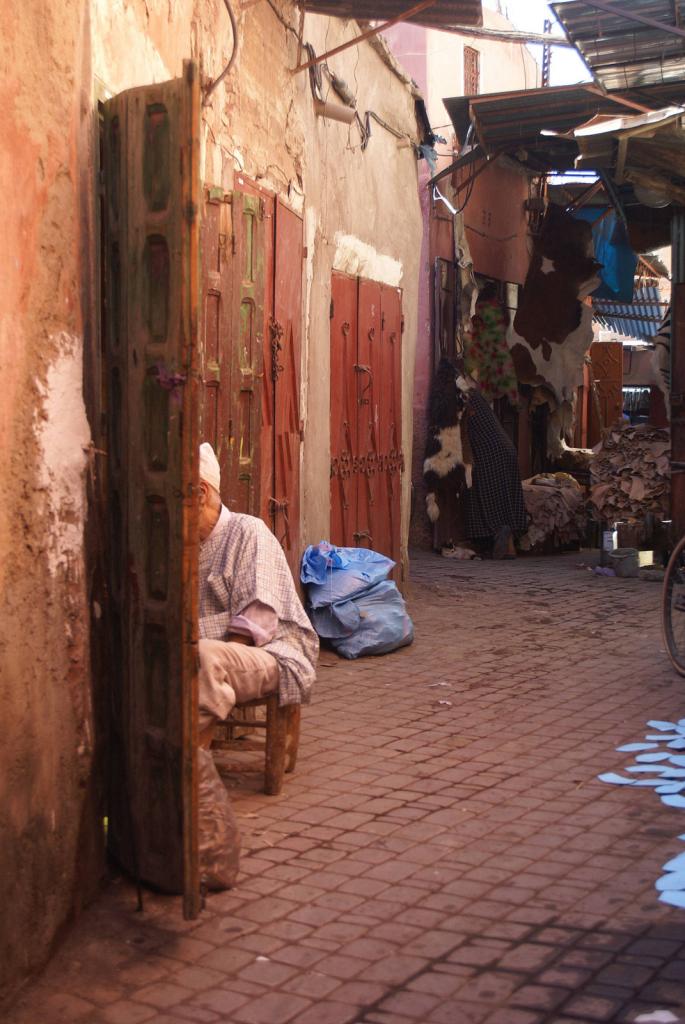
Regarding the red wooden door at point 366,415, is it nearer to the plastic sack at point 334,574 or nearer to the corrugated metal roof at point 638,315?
the plastic sack at point 334,574

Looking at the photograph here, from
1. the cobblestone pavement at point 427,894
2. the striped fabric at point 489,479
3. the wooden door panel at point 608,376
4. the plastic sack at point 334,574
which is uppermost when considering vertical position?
the wooden door panel at point 608,376

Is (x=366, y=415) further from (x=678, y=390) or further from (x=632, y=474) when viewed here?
(x=632, y=474)

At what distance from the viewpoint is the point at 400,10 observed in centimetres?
714

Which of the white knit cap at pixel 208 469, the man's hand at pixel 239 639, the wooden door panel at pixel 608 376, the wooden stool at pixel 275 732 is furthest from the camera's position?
the wooden door panel at pixel 608 376

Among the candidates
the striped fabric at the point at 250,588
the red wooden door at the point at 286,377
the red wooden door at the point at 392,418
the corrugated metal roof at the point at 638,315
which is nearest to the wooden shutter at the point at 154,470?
the striped fabric at the point at 250,588

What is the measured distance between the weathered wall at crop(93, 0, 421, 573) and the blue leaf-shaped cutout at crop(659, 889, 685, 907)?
3.23m

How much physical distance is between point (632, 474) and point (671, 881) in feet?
32.5

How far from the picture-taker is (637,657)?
8336 mm

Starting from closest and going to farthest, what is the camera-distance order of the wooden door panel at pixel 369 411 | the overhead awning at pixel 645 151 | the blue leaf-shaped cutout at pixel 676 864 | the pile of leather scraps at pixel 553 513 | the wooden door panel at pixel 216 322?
1. the blue leaf-shaped cutout at pixel 676 864
2. the wooden door panel at pixel 216 322
3. the wooden door panel at pixel 369 411
4. the overhead awning at pixel 645 151
5. the pile of leather scraps at pixel 553 513

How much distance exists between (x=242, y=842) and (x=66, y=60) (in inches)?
106

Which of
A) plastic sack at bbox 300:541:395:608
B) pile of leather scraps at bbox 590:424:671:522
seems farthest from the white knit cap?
pile of leather scraps at bbox 590:424:671:522

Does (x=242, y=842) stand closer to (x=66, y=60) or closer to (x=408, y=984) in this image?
(x=408, y=984)

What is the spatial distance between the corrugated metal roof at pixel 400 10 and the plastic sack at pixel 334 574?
3303mm

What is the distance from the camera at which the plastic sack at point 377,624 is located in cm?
820
